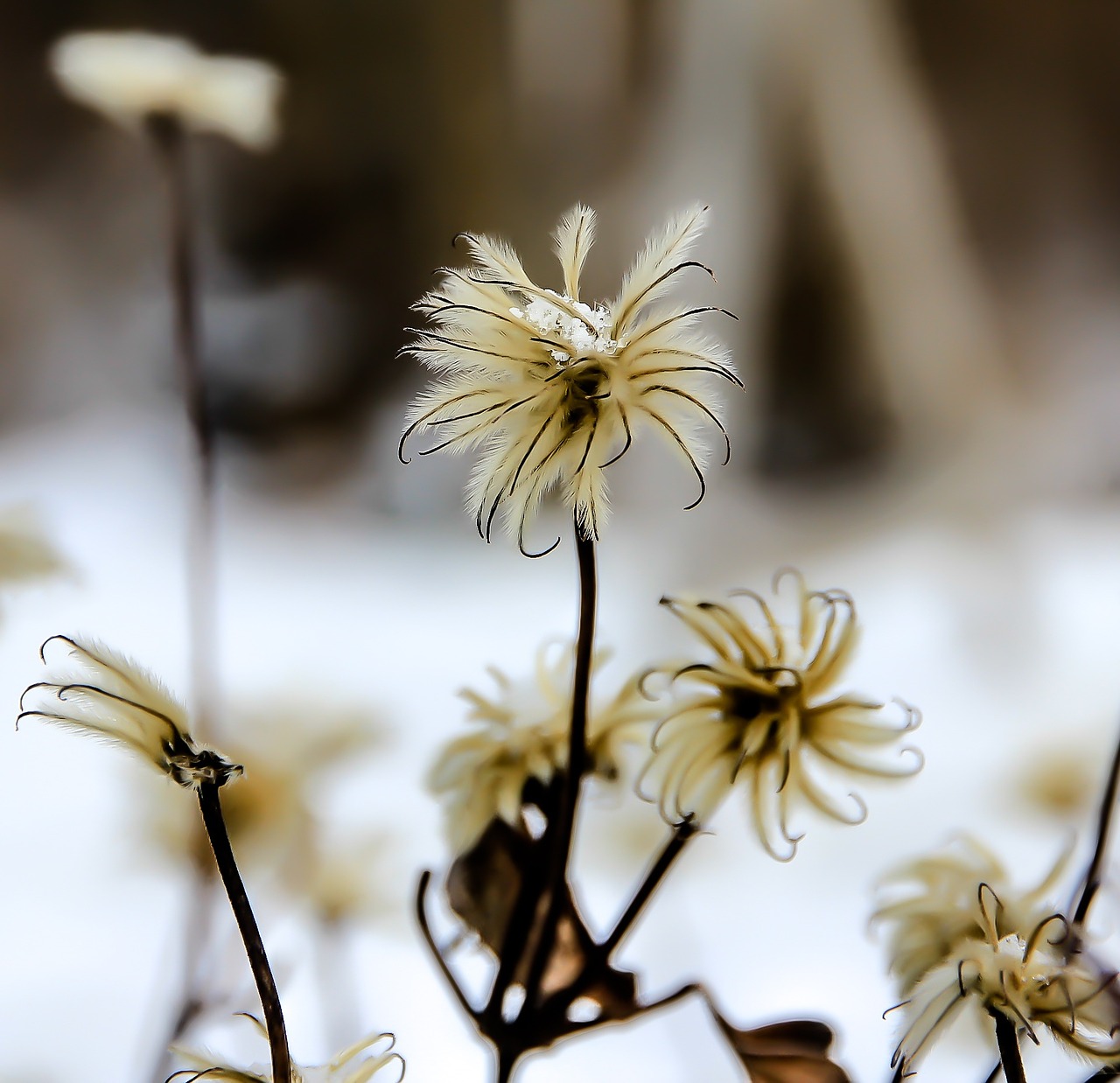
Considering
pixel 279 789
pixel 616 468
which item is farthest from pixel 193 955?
pixel 616 468

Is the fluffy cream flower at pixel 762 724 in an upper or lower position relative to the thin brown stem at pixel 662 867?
upper

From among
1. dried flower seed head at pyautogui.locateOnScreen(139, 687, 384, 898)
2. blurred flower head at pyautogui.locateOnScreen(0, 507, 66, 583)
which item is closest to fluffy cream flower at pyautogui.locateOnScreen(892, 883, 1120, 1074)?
dried flower seed head at pyautogui.locateOnScreen(139, 687, 384, 898)

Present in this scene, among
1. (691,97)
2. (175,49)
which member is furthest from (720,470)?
(175,49)

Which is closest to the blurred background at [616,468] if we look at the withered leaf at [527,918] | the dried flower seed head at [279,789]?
the dried flower seed head at [279,789]

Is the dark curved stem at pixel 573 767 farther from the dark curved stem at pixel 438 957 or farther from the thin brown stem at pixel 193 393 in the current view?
the thin brown stem at pixel 193 393

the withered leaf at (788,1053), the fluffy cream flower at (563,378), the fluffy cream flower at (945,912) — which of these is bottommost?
the withered leaf at (788,1053)

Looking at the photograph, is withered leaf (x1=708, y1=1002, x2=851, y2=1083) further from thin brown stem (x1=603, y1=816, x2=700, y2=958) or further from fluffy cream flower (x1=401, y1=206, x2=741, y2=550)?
fluffy cream flower (x1=401, y1=206, x2=741, y2=550)
